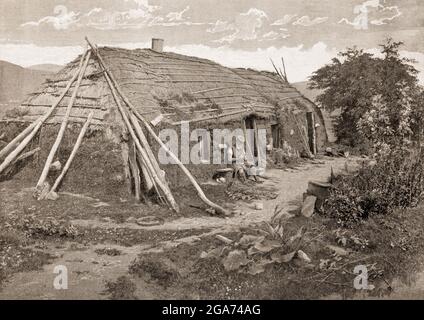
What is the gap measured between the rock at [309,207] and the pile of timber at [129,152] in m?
1.61

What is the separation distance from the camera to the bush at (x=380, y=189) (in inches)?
305

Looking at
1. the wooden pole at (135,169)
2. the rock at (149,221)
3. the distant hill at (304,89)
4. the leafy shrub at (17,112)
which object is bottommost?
the rock at (149,221)

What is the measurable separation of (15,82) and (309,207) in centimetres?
783

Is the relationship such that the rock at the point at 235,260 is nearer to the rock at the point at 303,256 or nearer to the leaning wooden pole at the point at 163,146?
the rock at the point at 303,256

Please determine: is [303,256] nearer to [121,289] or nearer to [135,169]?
[121,289]

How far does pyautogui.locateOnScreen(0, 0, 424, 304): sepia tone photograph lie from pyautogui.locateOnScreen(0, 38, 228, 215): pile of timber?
0.15 ft

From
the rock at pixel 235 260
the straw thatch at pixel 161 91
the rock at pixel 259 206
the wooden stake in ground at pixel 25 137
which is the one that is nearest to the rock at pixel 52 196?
the wooden stake in ground at pixel 25 137

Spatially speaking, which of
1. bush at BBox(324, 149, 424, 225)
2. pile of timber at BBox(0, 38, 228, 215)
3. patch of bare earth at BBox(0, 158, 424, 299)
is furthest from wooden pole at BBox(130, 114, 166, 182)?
bush at BBox(324, 149, 424, 225)

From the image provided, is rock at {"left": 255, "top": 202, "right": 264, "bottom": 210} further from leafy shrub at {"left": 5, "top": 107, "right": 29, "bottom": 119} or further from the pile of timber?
leafy shrub at {"left": 5, "top": 107, "right": 29, "bottom": 119}

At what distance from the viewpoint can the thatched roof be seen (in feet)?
33.1

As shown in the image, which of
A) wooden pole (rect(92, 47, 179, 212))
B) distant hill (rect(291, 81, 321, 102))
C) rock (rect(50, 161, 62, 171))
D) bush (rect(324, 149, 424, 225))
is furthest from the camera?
distant hill (rect(291, 81, 321, 102))

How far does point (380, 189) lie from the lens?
26.6ft

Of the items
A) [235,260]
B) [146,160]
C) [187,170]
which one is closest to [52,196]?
[146,160]

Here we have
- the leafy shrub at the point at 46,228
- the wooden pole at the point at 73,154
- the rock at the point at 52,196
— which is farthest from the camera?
the wooden pole at the point at 73,154
